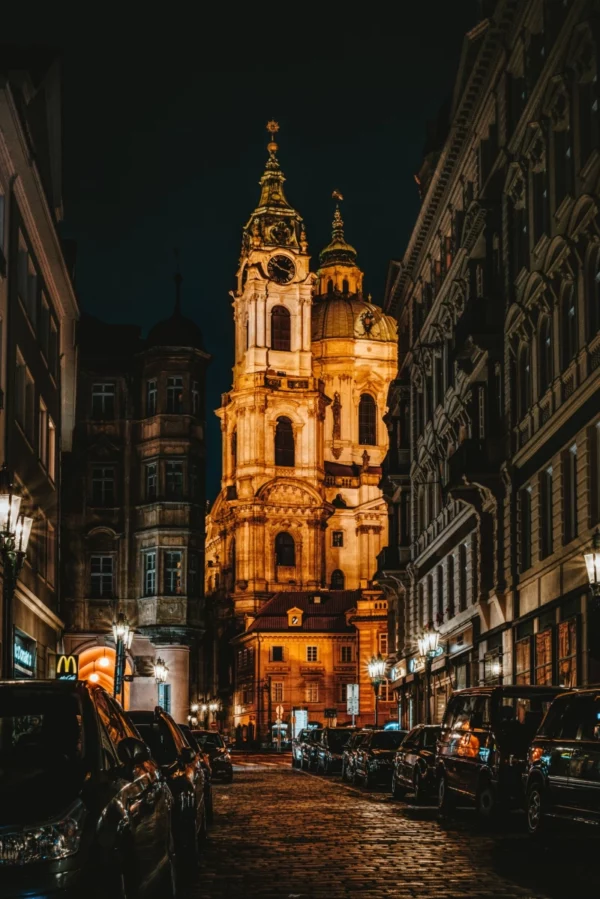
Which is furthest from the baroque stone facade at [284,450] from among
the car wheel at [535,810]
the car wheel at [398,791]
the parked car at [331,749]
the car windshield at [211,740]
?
the car wheel at [535,810]

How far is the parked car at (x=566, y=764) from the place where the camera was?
16656mm

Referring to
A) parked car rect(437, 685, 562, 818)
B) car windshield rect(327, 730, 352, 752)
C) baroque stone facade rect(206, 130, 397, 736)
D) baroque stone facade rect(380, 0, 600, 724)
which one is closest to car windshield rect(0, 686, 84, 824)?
parked car rect(437, 685, 562, 818)

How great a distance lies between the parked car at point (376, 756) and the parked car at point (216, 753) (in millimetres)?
3941

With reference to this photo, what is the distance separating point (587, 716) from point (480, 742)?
4420 millimetres

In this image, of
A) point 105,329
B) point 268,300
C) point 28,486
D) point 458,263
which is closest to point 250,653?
point 268,300

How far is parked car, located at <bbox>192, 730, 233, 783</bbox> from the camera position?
39062 mm

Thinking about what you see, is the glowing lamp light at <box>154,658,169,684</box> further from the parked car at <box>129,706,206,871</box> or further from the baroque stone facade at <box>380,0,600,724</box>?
the parked car at <box>129,706,206,871</box>

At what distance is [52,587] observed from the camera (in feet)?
144

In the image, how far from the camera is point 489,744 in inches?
848

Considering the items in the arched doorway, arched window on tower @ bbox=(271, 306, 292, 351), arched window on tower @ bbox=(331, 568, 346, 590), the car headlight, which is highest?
arched window on tower @ bbox=(271, 306, 292, 351)

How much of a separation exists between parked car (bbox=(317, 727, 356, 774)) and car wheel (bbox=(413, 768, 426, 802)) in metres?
19.2

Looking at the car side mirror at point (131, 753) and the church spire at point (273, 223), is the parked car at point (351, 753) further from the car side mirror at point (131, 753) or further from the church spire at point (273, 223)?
the church spire at point (273, 223)

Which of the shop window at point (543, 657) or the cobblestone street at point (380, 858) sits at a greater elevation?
the shop window at point (543, 657)

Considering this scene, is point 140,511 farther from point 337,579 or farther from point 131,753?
point 337,579
